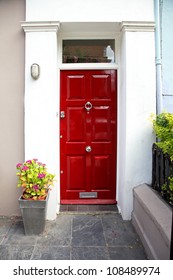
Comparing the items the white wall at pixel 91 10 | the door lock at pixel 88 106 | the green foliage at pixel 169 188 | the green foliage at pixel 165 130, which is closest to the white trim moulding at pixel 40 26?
the white wall at pixel 91 10

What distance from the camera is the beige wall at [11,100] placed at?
3.57 m

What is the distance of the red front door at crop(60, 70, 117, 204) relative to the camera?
3.93 metres

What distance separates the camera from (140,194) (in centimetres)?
329

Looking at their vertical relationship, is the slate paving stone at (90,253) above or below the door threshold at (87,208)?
below

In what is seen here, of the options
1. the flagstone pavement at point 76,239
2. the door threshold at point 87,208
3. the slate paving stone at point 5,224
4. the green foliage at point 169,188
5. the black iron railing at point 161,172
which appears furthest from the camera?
the door threshold at point 87,208

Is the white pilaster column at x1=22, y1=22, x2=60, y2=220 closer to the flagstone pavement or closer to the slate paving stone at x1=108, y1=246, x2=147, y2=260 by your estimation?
the flagstone pavement

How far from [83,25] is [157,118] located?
6.12 feet

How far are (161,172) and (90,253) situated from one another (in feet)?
4.62

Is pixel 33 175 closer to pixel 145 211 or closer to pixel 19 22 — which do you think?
pixel 145 211

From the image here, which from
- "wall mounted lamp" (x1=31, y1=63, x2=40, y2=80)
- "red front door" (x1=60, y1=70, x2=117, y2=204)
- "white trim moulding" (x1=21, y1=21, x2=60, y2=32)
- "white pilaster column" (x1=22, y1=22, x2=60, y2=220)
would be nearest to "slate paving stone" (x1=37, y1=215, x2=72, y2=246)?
"white pilaster column" (x1=22, y1=22, x2=60, y2=220)

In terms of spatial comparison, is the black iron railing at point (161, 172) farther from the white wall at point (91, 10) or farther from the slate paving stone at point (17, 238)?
the white wall at point (91, 10)

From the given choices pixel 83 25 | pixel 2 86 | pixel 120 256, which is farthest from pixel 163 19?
pixel 120 256

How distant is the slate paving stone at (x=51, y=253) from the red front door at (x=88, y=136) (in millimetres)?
1190

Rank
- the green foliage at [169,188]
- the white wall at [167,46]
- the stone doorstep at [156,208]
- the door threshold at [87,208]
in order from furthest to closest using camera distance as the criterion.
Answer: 1. the door threshold at [87,208]
2. the white wall at [167,46]
3. the green foliage at [169,188]
4. the stone doorstep at [156,208]
